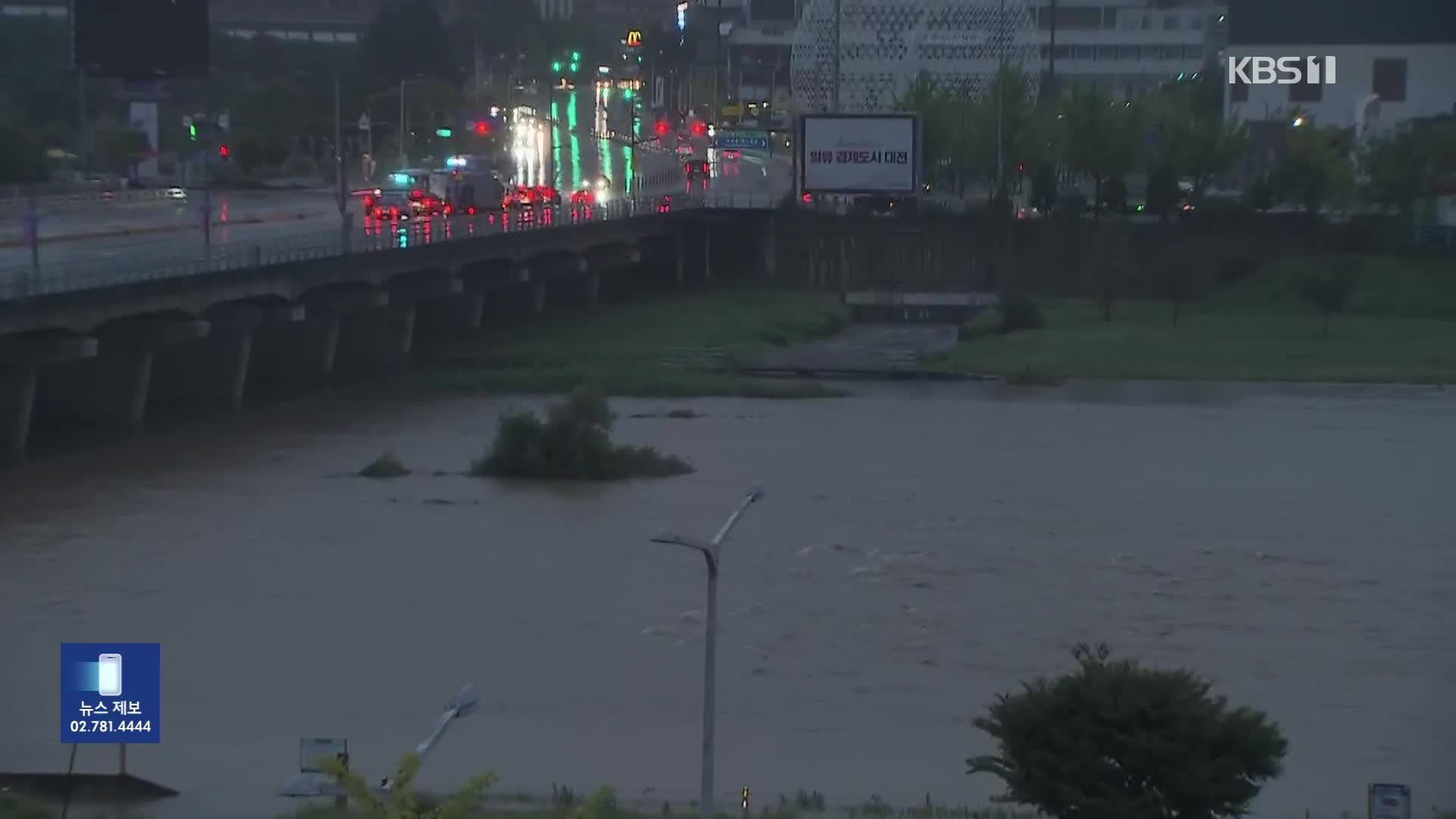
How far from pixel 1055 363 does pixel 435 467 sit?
1497 centimetres

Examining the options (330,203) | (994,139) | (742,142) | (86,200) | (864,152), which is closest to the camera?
(86,200)

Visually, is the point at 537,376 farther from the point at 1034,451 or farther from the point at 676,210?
the point at 676,210

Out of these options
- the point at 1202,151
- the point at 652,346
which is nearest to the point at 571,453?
the point at 652,346

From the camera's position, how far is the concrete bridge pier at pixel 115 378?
32.3 meters

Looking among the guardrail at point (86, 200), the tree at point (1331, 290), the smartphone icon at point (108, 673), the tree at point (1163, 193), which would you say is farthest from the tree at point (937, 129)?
the smartphone icon at point (108, 673)

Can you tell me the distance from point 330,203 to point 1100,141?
20.0 m

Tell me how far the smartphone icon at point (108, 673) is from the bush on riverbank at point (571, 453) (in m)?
17.4

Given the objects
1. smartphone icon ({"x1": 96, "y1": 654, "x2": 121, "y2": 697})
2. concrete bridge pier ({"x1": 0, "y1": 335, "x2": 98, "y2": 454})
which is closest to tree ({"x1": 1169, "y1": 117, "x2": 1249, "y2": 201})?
concrete bridge pier ({"x1": 0, "y1": 335, "x2": 98, "y2": 454})

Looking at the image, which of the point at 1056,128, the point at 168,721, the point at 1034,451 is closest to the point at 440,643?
the point at 168,721

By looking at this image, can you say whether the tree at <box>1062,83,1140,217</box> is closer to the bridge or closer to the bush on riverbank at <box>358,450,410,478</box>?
the bridge

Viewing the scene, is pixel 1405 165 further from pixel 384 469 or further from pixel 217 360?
pixel 384 469

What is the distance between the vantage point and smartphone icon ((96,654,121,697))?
36.5ft

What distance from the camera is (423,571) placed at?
2259 centimetres

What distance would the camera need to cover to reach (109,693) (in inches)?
456
